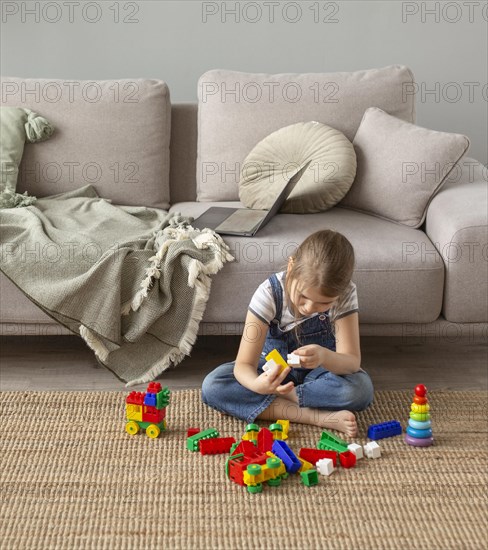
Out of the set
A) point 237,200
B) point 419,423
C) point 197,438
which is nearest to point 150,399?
point 197,438

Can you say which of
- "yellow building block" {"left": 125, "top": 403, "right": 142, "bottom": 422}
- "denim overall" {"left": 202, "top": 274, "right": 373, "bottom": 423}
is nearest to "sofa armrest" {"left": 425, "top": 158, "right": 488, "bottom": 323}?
"denim overall" {"left": 202, "top": 274, "right": 373, "bottom": 423}

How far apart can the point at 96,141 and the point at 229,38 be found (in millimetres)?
802

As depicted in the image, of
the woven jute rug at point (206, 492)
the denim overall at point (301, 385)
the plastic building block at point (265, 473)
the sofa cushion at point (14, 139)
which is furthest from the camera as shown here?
the sofa cushion at point (14, 139)

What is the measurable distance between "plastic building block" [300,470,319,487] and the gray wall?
1983 millimetres

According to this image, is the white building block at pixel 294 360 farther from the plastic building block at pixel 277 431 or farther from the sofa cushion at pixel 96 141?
the sofa cushion at pixel 96 141

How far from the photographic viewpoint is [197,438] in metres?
2.05

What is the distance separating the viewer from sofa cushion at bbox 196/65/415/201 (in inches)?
115

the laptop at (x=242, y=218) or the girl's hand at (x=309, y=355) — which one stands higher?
the laptop at (x=242, y=218)

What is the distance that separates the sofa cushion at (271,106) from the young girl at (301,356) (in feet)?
2.96

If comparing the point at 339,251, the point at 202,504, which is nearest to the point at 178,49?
the point at 339,251

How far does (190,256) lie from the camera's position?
239 centimetres

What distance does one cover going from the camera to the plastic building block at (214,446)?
202 centimetres

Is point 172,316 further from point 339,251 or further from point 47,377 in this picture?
point 339,251

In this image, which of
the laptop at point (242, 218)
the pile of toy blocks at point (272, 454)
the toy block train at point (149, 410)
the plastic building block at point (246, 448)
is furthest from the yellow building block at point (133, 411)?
the laptop at point (242, 218)
